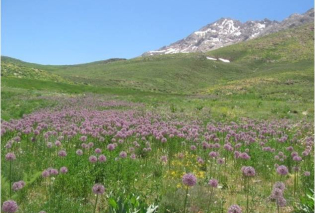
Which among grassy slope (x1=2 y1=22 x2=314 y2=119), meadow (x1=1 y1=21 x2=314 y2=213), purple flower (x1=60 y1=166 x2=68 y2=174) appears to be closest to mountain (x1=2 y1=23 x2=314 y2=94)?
grassy slope (x1=2 y1=22 x2=314 y2=119)

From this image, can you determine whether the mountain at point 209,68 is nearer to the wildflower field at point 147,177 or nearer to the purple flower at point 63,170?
the wildflower field at point 147,177

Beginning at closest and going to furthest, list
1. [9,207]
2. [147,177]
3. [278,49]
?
[9,207] → [147,177] → [278,49]

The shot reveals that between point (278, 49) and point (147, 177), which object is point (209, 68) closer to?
point (278, 49)

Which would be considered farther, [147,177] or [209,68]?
[209,68]

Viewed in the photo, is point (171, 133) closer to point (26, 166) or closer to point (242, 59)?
point (26, 166)

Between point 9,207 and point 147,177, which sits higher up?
point 9,207

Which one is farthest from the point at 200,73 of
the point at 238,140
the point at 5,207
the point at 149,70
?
the point at 5,207

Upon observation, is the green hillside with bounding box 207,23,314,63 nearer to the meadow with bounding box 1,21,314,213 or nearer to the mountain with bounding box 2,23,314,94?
the mountain with bounding box 2,23,314,94

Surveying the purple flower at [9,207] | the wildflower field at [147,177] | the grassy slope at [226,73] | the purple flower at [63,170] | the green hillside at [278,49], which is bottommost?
the wildflower field at [147,177]

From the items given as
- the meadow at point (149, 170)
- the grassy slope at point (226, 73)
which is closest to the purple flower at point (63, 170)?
the meadow at point (149, 170)

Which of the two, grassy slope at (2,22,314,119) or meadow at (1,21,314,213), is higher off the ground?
grassy slope at (2,22,314,119)

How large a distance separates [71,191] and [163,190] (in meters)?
1.95

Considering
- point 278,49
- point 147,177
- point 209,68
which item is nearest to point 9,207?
point 147,177

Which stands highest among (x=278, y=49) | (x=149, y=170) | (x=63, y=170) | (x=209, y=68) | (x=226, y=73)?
(x=278, y=49)
